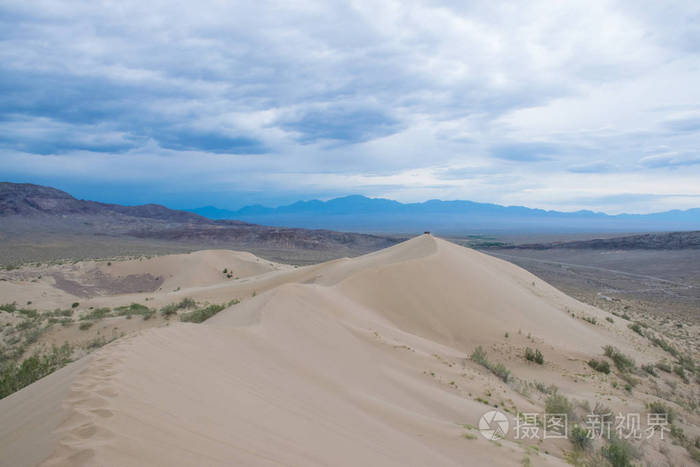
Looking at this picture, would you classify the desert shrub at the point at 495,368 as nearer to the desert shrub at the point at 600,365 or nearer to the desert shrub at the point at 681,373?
the desert shrub at the point at 600,365

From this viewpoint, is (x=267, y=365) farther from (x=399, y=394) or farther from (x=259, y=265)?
(x=259, y=265)

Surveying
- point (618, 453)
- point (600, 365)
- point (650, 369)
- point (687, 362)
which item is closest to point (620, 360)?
point (650, 369)

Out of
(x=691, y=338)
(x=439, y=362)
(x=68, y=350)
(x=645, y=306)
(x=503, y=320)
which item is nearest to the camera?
(x=439, y=362)

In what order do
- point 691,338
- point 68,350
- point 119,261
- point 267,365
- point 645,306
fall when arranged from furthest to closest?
point 119,261, point 645,306, point 691,338, point 68,350, point 267,365

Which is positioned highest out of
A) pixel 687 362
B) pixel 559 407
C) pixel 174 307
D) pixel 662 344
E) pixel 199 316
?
pixel 199 316

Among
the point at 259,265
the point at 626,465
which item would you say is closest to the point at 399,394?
the point at 626,465

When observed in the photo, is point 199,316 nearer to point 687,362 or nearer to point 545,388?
point 545,388

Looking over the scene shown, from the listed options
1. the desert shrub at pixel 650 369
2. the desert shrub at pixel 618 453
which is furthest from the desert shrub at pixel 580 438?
the desert shrub at pixel 650 369

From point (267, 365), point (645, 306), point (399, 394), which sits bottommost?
point (645, 306)

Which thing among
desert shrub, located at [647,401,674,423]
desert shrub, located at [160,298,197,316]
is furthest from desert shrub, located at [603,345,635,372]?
desert shrub, located at [160,298,197,316]
